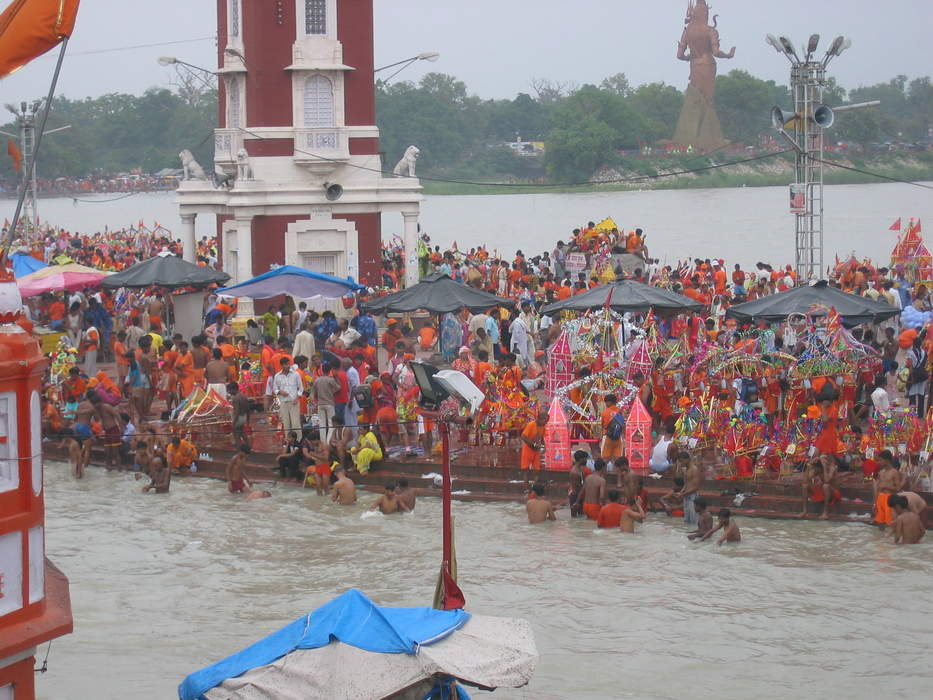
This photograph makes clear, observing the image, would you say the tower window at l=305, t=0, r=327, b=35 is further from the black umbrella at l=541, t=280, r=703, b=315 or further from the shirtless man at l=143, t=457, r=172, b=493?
the shirtless man at l=143, t=457, r=172, b=493

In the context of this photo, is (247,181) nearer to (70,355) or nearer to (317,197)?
(317,197)

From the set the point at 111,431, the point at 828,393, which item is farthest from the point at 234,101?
the point at 828,393

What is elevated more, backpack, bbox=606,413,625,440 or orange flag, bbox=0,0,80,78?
orange flag, bbox=0,0,80,78

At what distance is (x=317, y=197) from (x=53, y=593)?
17129 millimetres

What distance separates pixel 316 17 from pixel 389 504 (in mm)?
11923

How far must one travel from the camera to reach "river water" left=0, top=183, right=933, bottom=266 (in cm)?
5542

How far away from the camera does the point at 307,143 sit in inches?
968

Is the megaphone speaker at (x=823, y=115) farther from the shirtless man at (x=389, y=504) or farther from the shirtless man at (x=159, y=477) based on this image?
the shirtless man at (x=159, y=477)

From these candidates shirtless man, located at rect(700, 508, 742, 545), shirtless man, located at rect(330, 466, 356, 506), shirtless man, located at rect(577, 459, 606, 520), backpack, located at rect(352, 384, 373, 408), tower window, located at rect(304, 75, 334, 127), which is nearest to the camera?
shirtless man, located at rect(700, 508, 742, 545)

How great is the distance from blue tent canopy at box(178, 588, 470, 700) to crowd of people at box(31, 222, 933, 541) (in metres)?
5.84

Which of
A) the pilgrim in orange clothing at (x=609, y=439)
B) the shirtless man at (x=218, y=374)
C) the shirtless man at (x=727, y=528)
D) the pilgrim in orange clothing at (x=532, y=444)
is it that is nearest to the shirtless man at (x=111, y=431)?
the shirtless man at (x=218, y=374)

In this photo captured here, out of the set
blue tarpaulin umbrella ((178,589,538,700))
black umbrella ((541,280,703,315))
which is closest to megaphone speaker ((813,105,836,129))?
black umbrella ((541,280,703,315))

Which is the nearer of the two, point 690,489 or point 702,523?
point 702,523

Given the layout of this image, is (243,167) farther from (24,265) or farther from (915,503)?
(915,503)
